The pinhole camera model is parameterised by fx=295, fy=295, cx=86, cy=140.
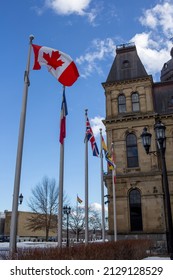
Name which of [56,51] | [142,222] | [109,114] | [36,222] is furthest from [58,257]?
[36,222]

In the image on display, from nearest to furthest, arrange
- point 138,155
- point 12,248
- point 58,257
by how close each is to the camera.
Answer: point 58,257, point 12,248, point 138,155

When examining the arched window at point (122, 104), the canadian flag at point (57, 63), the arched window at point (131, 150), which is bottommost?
the canadian flag at point (57, 63)

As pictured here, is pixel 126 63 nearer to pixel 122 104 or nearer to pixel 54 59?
pixel 122 104

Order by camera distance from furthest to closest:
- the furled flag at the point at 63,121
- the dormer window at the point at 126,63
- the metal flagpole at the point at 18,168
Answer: the dormer window at the point at 126,63
the furled flag at the point at 63,121
the metal flagpole at the point at 18,168

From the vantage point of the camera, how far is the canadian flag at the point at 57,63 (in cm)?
1231

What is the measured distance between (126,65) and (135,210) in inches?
725

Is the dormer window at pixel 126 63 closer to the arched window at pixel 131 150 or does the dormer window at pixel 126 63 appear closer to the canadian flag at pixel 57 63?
the arched window at pixel 131 150

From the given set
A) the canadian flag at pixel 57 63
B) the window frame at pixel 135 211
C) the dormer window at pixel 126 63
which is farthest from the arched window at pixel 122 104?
the canadian flag at pixel 57 63

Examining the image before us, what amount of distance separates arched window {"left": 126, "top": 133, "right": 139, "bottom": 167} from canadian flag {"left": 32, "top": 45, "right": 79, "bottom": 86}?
22.0 meters

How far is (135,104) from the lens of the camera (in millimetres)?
35656

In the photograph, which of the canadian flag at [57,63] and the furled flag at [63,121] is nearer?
the canadian flag at [57,63]

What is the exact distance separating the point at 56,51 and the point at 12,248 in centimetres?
785

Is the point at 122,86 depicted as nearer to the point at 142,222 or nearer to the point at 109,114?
the point at 109,114
